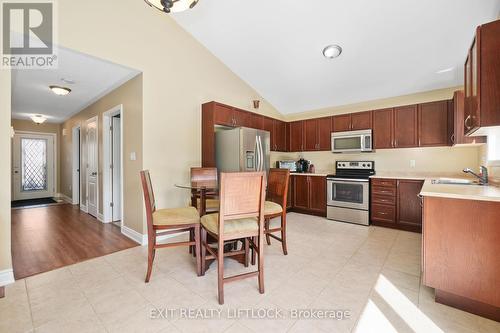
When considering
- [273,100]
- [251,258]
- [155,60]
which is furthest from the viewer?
[273,100]

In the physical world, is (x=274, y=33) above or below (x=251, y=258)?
above

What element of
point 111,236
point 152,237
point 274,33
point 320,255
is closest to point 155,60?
point 274,33

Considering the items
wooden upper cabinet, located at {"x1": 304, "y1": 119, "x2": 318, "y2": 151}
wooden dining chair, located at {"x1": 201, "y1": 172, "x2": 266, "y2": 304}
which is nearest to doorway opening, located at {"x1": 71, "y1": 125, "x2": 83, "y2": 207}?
wooden dining chair, located at {"x1": 201, "y1": 172, "x2": 266, "y2": 304}

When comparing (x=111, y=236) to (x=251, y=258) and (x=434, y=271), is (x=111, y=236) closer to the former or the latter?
(x=251, y=258)

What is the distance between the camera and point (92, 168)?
445 centimetres

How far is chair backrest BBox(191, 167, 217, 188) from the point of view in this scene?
3.16m

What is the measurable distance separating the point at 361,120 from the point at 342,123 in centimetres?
35

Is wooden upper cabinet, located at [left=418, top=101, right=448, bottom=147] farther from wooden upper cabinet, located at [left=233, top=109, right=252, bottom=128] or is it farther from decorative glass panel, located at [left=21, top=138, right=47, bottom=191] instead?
decorative glass panel, located at [left=21, top=138, right=47, bottom=191]

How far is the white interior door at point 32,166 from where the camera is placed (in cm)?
618

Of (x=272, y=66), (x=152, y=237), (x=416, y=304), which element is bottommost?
(x=416, y=304)

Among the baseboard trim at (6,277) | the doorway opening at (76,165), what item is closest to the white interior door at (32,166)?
the doorway opening at (76,165)

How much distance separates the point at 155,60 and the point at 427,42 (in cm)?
373

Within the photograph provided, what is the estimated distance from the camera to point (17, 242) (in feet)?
9.87

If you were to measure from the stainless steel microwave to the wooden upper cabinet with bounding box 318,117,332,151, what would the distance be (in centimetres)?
13
